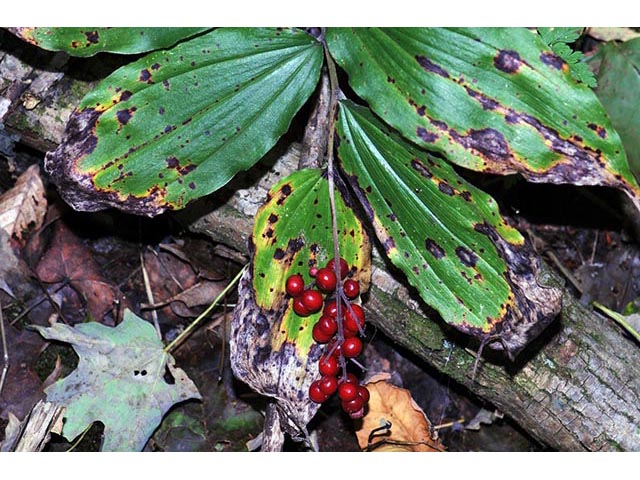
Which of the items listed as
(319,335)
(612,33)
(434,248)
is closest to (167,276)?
(319,335)

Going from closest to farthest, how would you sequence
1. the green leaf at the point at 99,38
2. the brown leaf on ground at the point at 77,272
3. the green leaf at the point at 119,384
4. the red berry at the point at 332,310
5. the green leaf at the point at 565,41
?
the green leaf at the point at 99,38 → the red berry at the point at 332,310 → the green leaf at the point at 565,41 → the green leaf at the point at 119,384 → the brown leaf on ground at the point at 77,272

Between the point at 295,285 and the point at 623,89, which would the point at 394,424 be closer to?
the point at 295,285

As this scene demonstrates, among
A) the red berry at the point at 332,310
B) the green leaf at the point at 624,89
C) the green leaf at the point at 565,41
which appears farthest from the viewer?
the green leaf at the point at 624,89

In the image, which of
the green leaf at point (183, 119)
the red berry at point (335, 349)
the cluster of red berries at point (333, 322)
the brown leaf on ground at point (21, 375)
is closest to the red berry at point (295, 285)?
the cluster of red berries at point (333, 322)

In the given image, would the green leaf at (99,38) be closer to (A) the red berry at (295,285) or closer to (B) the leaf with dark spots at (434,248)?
(A) the red berry at (295,285)

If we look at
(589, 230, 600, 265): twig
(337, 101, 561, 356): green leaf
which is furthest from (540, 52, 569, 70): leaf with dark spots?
(589, 230, 600, 265): twig

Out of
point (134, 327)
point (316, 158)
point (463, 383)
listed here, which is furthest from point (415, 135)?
point (134, 327)

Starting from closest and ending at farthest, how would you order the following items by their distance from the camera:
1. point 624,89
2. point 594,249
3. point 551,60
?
1. point 551,60
2. point 624,89
3. point 594,249
